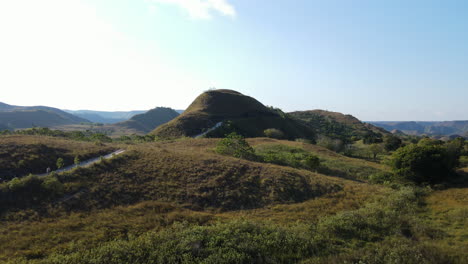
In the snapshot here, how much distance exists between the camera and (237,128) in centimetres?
8344

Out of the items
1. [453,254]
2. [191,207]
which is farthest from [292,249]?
[191,207]

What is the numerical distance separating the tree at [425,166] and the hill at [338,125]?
8269cm

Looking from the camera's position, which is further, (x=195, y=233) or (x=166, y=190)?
(x=166, y=190)

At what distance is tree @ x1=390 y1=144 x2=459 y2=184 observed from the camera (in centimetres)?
2428

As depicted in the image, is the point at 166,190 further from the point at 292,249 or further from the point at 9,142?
the point at 9,142

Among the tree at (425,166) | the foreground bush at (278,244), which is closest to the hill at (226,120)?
the tree at (425,166)

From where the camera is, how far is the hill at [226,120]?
7944 cm

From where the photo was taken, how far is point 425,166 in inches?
966

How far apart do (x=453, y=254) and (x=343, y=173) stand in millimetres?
23295

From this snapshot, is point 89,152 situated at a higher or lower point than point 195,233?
higher

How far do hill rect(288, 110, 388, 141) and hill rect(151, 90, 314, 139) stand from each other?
2463cm

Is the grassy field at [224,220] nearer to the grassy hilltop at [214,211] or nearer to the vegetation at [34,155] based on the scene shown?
the grassy hilltop at [214,211]

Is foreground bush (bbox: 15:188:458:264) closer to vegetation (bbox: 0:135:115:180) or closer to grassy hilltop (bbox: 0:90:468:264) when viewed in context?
grassy hilltop (bbox: 0:90:468:264)

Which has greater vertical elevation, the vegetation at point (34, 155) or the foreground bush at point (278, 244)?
the vegetation at point (34, 155)
